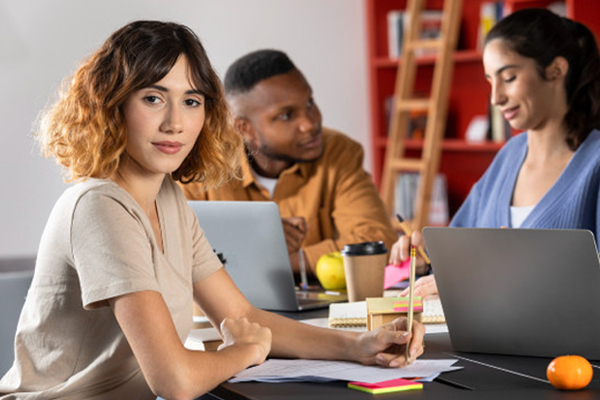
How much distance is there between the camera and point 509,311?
4.57 feet

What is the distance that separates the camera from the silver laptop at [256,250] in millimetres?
1929

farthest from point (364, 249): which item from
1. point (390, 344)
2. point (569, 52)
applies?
point (569, 52)

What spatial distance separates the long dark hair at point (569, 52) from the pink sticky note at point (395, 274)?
2.05 feet

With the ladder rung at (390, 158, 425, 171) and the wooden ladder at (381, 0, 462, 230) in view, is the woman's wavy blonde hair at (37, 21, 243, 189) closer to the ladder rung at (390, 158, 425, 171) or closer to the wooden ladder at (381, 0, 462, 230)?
the wooden ladder at (381, 0, 462, 230)

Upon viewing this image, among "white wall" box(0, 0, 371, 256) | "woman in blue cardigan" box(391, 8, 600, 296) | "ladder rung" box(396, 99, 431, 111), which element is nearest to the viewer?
"woman in blue cardigan" box(391, 8, 600, 296)

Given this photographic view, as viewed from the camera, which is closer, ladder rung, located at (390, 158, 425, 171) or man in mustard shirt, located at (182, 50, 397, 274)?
man in mustard shirt, located at (182, 50, 397, 274)

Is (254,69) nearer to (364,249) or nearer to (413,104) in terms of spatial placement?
(364,249)

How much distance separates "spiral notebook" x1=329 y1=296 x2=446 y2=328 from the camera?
→ 1.70 metres

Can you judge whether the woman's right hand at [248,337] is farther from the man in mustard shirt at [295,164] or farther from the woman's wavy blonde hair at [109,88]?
the man in mustard shirt at [295,164]

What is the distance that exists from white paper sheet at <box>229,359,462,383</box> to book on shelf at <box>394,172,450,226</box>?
145 inches

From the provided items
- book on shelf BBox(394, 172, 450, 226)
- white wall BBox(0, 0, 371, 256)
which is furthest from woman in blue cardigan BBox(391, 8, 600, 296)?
book on shelf BBox(394, 172, 450, 226)

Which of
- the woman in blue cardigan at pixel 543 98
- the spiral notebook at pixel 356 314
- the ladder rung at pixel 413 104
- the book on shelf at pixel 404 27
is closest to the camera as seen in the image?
the spiral notebook at pixel 356 314

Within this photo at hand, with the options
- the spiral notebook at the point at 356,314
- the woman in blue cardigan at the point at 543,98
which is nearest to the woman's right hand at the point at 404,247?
the spiral notebook at the point at 356,314

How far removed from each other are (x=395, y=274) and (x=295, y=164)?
27.5 inches
